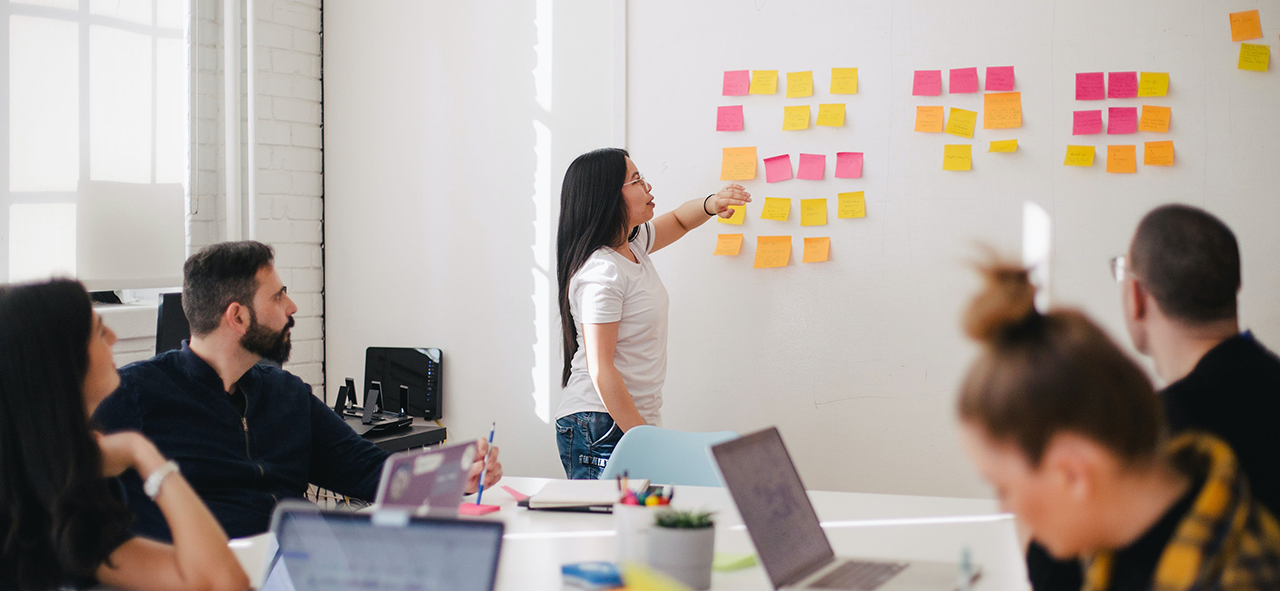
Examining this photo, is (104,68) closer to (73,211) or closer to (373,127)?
(73,211)

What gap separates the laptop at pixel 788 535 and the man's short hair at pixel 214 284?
1.24m

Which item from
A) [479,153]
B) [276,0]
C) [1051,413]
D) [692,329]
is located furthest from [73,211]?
[1051,413]

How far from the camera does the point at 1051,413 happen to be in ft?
2.82

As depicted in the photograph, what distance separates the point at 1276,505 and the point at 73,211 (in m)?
3.32

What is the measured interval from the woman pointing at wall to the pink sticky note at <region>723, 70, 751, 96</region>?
61cm

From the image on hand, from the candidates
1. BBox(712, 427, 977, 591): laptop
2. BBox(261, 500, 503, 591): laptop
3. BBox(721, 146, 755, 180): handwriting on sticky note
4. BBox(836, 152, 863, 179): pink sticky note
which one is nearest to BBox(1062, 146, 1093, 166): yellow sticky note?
BBox(836, 152, 863, 179): pink sticky note

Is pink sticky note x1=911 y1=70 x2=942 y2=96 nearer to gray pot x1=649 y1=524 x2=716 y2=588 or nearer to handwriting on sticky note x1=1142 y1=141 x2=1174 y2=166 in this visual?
handwriting on sticky note x1=1142 y1=141 x2=1174 y2=166

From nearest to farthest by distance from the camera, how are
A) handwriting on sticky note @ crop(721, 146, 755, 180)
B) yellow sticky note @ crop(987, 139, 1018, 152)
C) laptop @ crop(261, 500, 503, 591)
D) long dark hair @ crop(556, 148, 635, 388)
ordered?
laptop @ crop(261, 500, 503, 591)
long dark hair @ crop(556, 148, 635, 388)
yellow sticky note @ crop(987, 139, 1018, 152)
handwriting on sticky note @ crop(721, 146, 755, 180)

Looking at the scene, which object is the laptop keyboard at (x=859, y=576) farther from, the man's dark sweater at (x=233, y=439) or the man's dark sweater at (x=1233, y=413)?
the man's dark sweater at (x=233, y=439)

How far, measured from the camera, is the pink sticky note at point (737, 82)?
10.2ft

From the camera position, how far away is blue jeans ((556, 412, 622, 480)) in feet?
8.41

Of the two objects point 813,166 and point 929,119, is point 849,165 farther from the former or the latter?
point 929,119

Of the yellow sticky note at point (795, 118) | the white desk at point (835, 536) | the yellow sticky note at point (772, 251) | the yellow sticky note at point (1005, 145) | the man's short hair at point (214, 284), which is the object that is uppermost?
the yellow sticky note at point (795, 118)

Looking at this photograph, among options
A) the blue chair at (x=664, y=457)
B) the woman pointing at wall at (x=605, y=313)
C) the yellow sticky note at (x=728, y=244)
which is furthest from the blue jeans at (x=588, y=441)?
the yellow sticky note at (x=728, y=244)
